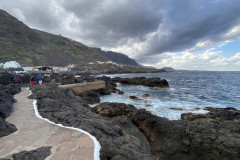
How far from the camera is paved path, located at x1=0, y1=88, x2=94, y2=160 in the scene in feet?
9.12

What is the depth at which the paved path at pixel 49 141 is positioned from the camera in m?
2.78

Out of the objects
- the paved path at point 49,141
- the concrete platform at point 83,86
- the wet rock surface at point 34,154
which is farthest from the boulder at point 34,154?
the concrete platform at point 83,86

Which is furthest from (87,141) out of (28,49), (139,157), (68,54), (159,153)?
(68,54)

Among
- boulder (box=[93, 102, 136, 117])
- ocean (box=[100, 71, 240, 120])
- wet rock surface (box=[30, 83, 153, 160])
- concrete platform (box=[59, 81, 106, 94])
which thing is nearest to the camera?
wet rock surface (box=[30, 83, 153, 160])

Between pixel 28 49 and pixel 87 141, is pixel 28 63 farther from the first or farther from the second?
pixel 87 141

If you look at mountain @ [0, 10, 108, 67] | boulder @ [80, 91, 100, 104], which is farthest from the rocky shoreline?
mountain @ [0, 10, 108, 67]

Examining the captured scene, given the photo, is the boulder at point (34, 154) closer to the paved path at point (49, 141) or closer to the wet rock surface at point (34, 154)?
the wet rock surface at point (34, 154)

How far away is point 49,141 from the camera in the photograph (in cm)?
338

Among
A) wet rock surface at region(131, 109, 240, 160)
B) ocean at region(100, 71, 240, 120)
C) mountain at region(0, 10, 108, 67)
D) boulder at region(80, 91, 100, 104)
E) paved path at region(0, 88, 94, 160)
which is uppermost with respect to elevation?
mountain at region(0, 10, 108, 67)

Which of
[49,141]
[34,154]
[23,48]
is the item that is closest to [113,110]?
[49,141]

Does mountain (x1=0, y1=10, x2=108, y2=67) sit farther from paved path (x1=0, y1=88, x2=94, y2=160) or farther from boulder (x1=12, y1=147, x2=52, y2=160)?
boulder (x1=12, y1=147, x2=52, y2=160)

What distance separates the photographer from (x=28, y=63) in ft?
227

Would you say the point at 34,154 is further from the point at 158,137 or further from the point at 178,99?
the point at 178,99

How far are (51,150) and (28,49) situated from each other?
10804cm
